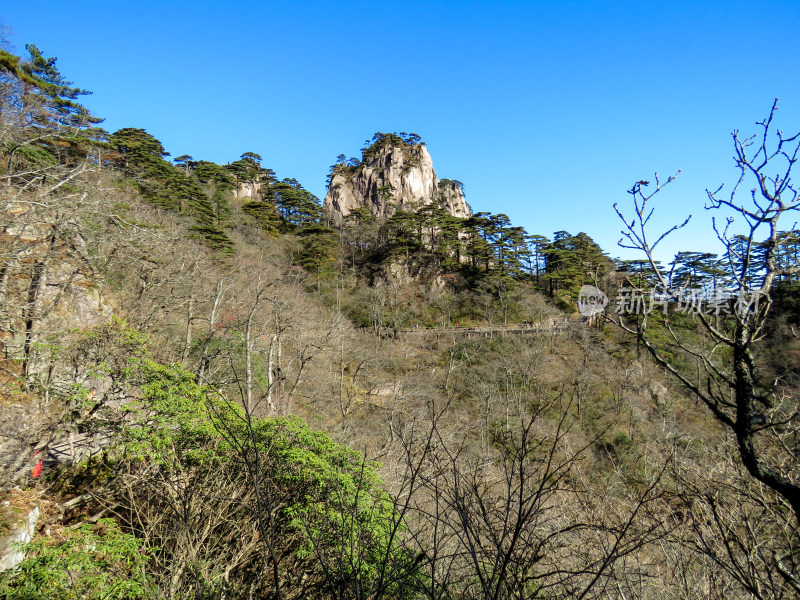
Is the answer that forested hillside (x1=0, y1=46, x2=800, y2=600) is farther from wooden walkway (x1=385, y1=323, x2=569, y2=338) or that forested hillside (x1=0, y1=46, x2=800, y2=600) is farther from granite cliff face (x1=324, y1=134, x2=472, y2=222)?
granite cliff face (x1=324, y1=134, x2=472, y2=222)

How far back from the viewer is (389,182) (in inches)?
1791

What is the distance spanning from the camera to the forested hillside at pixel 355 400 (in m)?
2.32

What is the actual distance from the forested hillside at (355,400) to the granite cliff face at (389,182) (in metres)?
6.98

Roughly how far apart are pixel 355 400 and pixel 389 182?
33.6 metres

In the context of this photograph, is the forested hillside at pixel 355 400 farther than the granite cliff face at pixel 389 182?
No

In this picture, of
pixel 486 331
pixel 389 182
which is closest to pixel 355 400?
pixel 486 331

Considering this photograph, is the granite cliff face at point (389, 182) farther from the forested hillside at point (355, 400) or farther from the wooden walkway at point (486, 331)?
the wooden walkway at point (486, 331)

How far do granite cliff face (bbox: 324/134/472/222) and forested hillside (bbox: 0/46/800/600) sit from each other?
698 centimetres

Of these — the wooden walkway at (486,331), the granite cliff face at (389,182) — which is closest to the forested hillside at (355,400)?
the wooden walkway at (486,331)

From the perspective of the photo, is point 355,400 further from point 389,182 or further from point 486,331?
point 389,182

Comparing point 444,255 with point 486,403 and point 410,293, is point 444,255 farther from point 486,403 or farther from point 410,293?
point 486,403

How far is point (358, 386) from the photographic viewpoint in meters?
19.0

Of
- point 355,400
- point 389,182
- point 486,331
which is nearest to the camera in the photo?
point 355,400

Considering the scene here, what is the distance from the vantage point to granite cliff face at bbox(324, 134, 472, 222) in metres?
45.4
